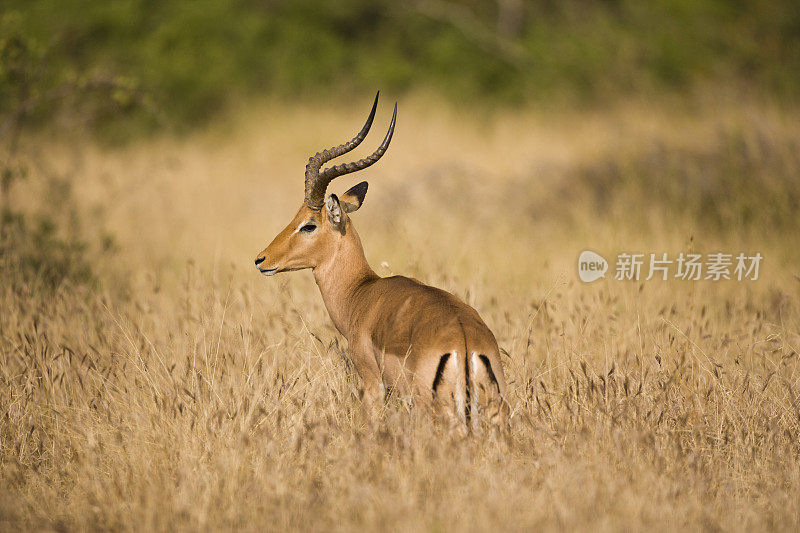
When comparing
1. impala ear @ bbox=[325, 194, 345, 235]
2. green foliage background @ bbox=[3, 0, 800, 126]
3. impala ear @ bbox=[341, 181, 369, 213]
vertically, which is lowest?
impala ear @ bbox=[325, 194, 345, 235]

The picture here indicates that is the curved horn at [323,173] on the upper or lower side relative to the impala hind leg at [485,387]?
upper

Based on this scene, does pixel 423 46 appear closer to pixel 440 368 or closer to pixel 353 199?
pixel 353 199

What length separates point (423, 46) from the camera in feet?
65.9

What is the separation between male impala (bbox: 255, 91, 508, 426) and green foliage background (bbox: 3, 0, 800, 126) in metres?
8.14

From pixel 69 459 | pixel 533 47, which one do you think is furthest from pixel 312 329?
pixel 533 47

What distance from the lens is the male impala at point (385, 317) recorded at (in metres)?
3.84

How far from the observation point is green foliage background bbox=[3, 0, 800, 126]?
12.9m

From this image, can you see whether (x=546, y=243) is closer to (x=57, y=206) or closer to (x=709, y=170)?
(x=709, y=170)
